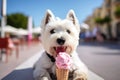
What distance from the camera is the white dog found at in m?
4.43

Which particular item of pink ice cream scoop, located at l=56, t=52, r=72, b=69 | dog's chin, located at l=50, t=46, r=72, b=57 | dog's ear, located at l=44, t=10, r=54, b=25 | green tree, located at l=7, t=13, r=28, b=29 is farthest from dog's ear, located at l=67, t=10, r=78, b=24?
green tree, located at l=7, t=13, r=28, b=29

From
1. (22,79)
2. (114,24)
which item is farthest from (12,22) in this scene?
(22,79)

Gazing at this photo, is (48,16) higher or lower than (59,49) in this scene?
higher

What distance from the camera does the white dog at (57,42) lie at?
14.5 feet

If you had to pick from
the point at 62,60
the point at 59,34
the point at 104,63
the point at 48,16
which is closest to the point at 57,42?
the point at 59,34

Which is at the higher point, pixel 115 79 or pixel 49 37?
pixel 49 37

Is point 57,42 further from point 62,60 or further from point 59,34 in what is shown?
point 62,60

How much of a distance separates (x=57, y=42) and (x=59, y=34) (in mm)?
148

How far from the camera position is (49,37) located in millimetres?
4551

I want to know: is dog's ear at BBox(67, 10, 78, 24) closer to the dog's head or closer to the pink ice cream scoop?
the dog's head

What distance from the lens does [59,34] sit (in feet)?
14.5

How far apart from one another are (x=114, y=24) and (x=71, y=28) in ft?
192

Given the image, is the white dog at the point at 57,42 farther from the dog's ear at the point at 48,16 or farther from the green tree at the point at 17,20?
the green tree at the point at 17,20

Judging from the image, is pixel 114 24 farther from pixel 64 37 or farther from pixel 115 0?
pixel 64 37
